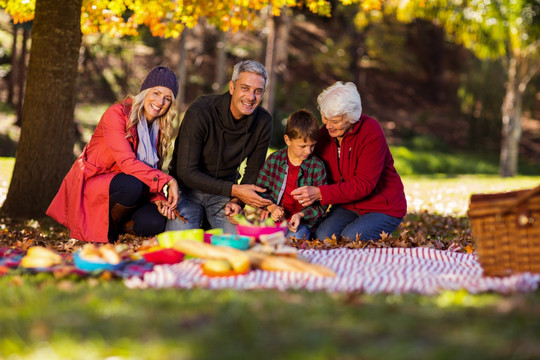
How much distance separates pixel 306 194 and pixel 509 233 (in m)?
2.19

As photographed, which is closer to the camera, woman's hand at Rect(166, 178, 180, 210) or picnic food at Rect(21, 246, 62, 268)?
picnic food at Rect(21, 246, 62, 268)

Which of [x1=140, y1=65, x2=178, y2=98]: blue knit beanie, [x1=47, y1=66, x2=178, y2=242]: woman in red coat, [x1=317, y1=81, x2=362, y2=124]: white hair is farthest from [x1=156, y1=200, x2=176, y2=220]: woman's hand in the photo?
[x1=317, y1=81, x2=362, y2=124]: white hair

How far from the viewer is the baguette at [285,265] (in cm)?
398

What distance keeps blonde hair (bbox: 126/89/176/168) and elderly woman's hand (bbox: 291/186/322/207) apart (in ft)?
4.27

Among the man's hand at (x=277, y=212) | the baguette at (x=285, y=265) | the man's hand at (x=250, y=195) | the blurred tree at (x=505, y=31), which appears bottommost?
the baguette at (x=285, y=265)

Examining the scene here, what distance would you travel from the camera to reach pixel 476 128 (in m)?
25.6

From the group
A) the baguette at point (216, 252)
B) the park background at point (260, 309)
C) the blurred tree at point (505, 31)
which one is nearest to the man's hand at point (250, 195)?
the park background at point (260, 309)

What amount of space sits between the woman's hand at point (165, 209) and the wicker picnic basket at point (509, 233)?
287cm

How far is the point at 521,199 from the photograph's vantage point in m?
3.62

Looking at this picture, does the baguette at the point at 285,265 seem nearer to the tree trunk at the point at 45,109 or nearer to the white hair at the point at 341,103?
the white hair at the point at 341,103

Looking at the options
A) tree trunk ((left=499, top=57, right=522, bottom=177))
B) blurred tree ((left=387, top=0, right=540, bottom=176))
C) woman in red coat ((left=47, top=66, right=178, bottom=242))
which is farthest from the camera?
tree trunk ((left=499, top=57, right=522, bottom=177))

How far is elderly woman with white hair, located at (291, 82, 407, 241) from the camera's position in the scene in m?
5.76

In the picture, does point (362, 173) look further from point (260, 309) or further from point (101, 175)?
point (260, 309)

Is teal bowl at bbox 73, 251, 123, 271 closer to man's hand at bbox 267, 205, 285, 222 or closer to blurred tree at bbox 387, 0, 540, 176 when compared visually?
man's hand at bbox 267, 205, 285, 222
